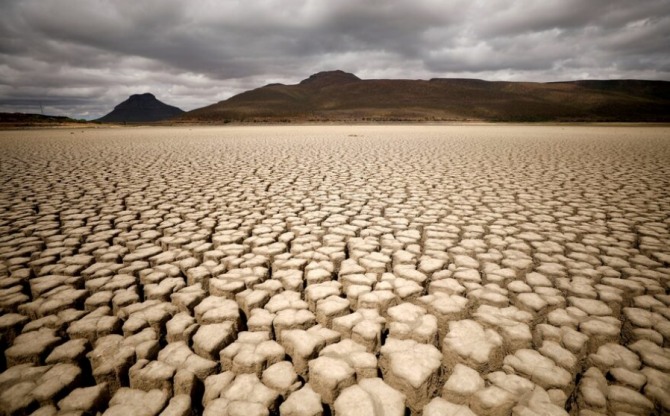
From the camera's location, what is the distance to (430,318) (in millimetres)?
1389

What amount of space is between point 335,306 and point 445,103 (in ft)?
185

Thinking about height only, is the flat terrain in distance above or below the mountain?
below

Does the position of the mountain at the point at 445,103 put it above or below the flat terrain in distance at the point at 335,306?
above

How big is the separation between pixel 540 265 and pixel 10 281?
304cm

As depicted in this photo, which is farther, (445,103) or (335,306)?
(445,103)

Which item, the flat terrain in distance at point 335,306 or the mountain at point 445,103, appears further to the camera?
the mountain at point 445,103

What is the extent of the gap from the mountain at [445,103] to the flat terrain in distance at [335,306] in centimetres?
3597

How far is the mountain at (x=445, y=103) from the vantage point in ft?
140

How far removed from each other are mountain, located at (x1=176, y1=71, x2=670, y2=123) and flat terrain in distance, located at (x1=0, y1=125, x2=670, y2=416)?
3597 cm

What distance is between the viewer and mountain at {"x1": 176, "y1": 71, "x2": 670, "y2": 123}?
4259cm

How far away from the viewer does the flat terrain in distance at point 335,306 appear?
40.6 inches

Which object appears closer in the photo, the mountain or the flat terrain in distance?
the flat terrain in distance

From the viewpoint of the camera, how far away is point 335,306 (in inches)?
57.0

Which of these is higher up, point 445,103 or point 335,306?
point 445,103
